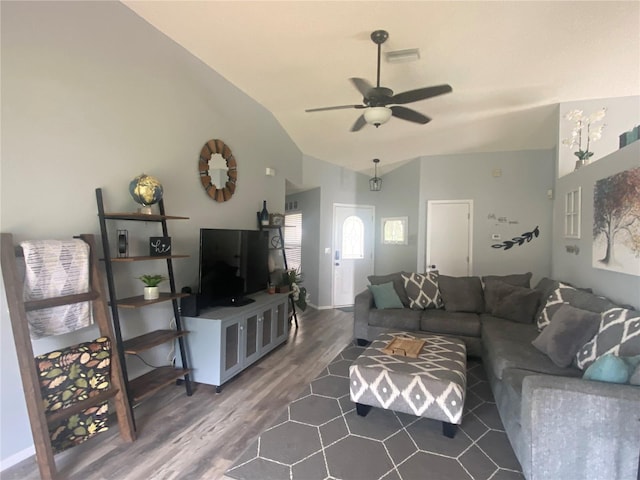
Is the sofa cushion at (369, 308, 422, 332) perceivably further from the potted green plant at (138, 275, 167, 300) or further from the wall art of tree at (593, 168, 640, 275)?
the potted green plant at (138, 275, 167, 300)

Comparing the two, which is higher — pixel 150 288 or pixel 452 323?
pixel 150 288

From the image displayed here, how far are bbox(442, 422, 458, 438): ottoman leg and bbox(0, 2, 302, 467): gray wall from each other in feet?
8.27

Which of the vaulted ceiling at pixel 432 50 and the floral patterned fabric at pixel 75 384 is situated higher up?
the vaulted ceiling at pixel 432 50

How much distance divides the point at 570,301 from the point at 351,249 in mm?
4041

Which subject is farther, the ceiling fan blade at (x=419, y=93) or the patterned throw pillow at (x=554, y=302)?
the patterned throw pillow at (x=554, y=302)

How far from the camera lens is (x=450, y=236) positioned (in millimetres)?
5637

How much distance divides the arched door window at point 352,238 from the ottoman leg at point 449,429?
437 centimetres

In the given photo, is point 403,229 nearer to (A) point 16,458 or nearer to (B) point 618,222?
(B) point 618,222

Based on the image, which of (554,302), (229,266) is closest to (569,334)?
(554,302)

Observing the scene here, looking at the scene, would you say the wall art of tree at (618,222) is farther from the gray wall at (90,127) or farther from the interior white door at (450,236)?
the gray wall at (90,127)

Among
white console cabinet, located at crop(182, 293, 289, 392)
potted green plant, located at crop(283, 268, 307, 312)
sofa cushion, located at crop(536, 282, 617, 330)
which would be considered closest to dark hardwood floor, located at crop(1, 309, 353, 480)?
white console cabinet, located at crop(182, 293, 289, 392)

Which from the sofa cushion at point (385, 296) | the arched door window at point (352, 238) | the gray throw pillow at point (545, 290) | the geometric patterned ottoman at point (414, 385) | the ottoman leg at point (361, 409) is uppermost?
the arched door window at point (352, 238)

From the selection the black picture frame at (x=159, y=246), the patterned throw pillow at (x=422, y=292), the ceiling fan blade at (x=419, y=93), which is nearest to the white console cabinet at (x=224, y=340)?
the black picture frame at (x=159, y=246)

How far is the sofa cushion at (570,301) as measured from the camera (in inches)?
103
